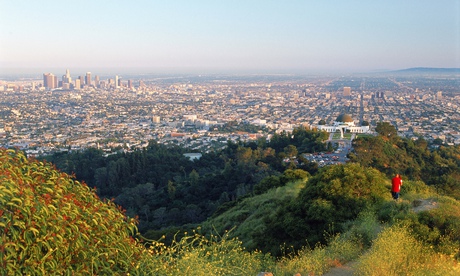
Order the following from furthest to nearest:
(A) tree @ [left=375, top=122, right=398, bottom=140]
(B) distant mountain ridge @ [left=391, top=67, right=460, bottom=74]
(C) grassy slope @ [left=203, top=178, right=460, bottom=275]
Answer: (B) distant mountain ridge @ [left=391, top=67, right=460, bottom=74] → (A) tree @ [left=375, top=122, right=398, bottom=140] → (C) grassy slope @ [left=203, top=178, right=460, bottom=275]

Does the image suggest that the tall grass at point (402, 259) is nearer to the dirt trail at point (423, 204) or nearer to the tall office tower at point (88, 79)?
the dirt trail at point (423, 204)

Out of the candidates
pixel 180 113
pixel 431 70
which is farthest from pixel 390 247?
pixel 431 70

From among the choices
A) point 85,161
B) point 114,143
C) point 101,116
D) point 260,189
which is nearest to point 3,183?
point 260,189

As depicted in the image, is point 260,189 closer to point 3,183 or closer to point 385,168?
point 385,168

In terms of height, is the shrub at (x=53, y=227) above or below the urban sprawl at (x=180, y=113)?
above

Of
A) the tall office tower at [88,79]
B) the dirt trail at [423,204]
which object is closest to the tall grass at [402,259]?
the dirt trail at [423,204]

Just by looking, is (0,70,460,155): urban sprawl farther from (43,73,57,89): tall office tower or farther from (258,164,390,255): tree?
(258,164,390,255): tree

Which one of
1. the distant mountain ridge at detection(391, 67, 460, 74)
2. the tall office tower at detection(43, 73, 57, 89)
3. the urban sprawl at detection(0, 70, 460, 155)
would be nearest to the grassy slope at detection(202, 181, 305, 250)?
the urban sprawl at detection(0, 70, 460, 155)

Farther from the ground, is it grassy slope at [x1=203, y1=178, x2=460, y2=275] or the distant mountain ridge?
the distant mountain ridge

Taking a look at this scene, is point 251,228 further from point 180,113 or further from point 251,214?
point 180,113

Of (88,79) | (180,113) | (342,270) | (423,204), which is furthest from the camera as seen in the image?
(88,79)

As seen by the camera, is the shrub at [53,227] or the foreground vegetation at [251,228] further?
the foreground vegetation at [251,228]
